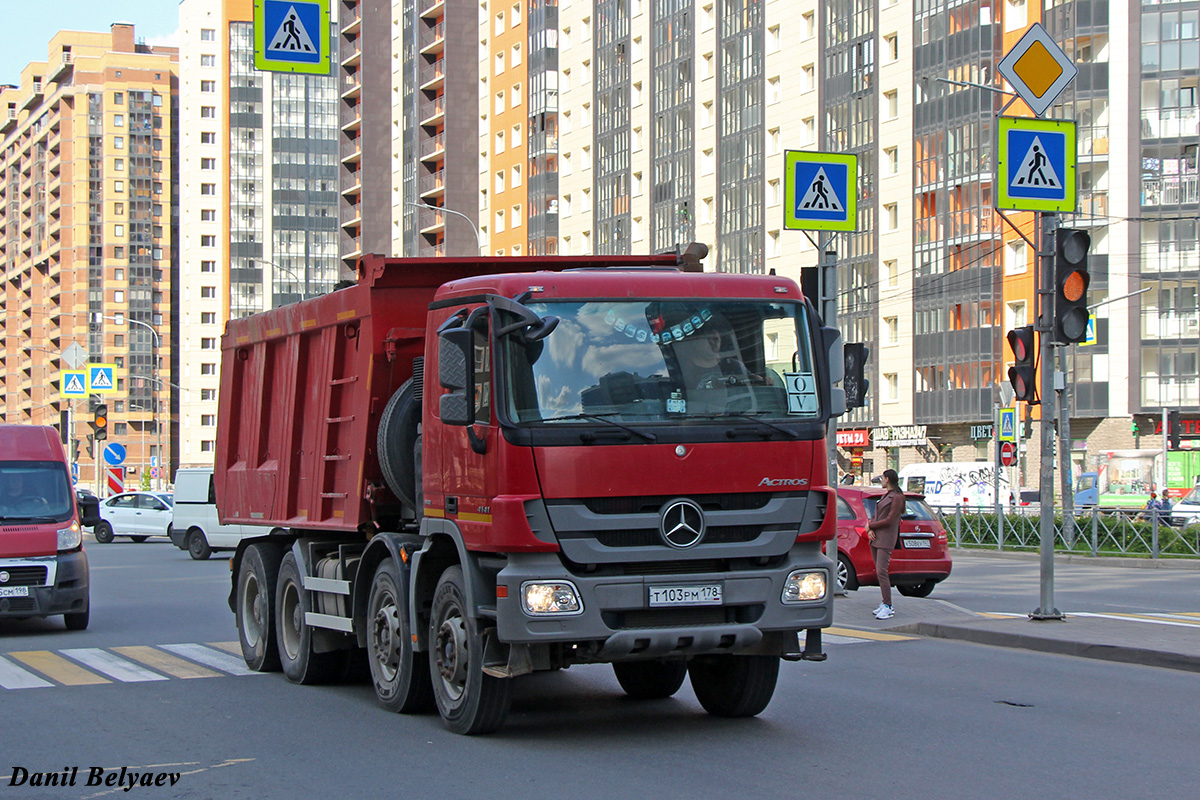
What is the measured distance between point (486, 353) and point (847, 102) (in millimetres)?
65506

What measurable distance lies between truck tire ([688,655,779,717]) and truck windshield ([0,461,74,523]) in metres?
9.41

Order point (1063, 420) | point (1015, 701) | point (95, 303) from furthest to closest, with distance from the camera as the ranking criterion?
1. point (95, 303)
2. point (1063, 420)
3. point (1015, 701)

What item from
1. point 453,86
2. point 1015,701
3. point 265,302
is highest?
point 453,86

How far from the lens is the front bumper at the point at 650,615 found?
8.70 meters

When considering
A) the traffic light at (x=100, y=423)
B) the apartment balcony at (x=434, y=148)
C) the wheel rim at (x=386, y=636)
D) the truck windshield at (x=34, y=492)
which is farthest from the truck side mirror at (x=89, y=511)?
the apartment balcony at (x=434, y=148)

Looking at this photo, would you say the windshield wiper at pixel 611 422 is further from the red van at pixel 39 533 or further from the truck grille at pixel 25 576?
the truck grille at pixel 25 576

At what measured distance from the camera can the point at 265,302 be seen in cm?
12638

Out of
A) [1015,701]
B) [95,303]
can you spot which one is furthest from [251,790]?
→ [95,303]

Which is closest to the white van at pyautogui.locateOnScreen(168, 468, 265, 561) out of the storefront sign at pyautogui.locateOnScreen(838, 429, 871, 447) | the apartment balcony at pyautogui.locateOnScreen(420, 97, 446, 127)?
the storefront sign at pyautogui.locateOnScreen(838, 429, 871, 447)

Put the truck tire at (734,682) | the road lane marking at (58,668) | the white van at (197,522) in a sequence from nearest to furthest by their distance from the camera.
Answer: the truck tire at (734,682) < the road lane marking at (58,668) < the white van at (197,522)

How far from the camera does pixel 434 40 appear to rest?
10394cm

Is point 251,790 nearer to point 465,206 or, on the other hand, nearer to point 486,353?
point 486,353

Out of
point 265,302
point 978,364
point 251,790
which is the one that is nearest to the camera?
point 251,790

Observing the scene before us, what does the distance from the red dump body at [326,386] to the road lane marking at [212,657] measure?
4.37ft
